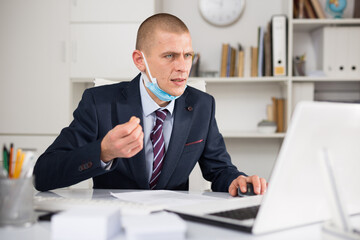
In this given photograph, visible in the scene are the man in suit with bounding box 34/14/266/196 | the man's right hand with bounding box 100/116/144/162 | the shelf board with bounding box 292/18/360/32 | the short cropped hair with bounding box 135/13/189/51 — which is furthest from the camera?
the shelf board with bounding box 292/18/360/32

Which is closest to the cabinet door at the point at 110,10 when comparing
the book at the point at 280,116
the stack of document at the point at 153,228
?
the book at the point at 280,116

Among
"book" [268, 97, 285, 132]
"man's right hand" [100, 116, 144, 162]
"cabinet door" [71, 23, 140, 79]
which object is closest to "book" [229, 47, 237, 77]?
"book" [268, 97, 285, 132]

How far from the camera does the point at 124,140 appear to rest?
3.60 feet

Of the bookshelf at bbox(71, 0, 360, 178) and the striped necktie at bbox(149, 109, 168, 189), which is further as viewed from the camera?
the bookshelf at bbox(71, 0, 360, 178)

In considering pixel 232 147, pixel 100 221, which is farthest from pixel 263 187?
pixel 232 147

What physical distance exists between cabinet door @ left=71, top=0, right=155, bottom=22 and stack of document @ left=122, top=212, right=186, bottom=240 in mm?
2348

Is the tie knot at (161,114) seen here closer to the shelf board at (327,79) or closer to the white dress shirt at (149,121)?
the white dress shirt at (149,121)

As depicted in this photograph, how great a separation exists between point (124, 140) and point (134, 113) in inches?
21.2

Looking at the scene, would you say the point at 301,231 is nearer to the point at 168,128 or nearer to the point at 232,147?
the point at 168,128

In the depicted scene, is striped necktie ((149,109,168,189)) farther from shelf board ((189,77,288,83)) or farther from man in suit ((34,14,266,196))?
shelf board ((189,77,288,83))

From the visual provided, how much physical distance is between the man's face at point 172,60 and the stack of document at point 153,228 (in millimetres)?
894

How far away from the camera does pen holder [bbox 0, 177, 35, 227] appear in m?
0.86

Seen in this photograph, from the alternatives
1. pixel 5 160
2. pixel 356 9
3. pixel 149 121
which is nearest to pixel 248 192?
pixel 149 121

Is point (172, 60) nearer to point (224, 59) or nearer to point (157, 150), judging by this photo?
point (157, 150)
